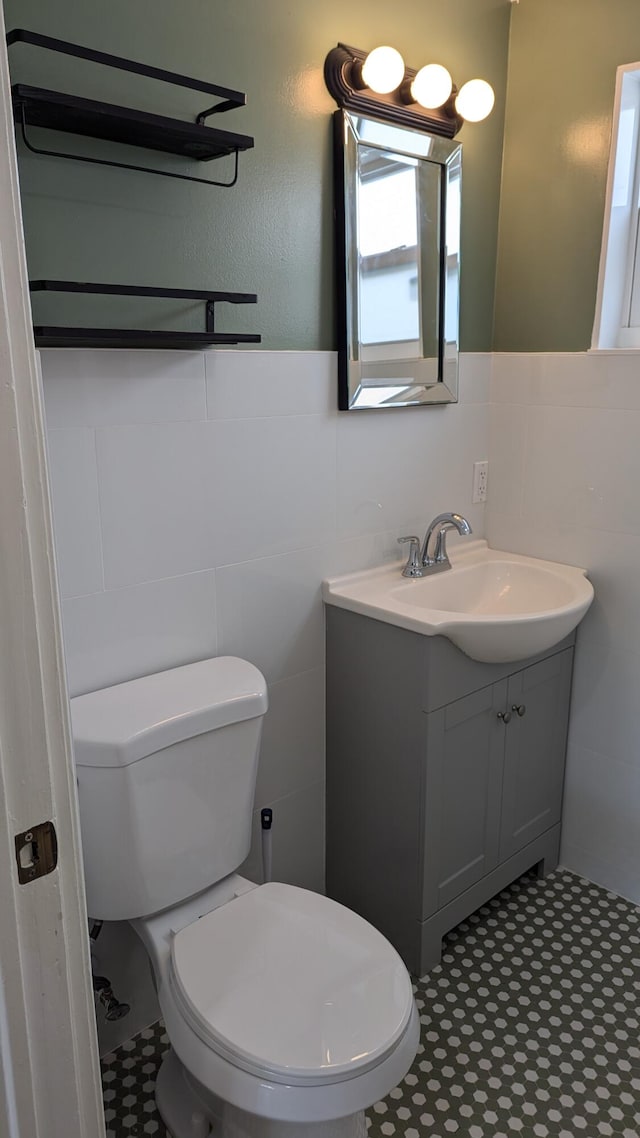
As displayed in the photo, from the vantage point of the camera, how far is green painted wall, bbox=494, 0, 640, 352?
1962mm

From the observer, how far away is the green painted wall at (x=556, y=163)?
196 cm

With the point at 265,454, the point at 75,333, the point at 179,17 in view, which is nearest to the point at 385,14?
the point at 179,17

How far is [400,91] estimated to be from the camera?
6.19ft

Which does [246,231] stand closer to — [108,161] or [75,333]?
[108,161]

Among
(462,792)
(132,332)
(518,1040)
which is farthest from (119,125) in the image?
(518,1040)

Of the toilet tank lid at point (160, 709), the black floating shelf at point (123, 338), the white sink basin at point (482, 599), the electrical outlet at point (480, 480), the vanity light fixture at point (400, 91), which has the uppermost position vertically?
the vanity light fixture at point (400, 91)

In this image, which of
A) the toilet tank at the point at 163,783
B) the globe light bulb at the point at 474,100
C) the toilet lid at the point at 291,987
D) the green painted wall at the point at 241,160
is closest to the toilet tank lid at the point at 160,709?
the toilet tank at the point at 163,783

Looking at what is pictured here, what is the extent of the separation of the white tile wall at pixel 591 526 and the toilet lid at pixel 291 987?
1.05 meters

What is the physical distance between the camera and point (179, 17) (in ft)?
4.88

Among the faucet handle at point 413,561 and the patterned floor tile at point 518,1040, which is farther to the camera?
the faucet handle at point 413,561

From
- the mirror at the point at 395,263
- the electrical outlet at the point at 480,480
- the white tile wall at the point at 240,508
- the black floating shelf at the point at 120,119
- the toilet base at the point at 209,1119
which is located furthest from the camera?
the electrical outlet at the point at 480,480

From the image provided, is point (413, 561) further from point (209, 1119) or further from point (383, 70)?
point (209, 1119)

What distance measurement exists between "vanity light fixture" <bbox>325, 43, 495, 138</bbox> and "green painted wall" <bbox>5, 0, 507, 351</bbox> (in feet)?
0.14

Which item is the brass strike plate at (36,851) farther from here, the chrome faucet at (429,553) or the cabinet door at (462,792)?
the chrome faucet at (429,553)
